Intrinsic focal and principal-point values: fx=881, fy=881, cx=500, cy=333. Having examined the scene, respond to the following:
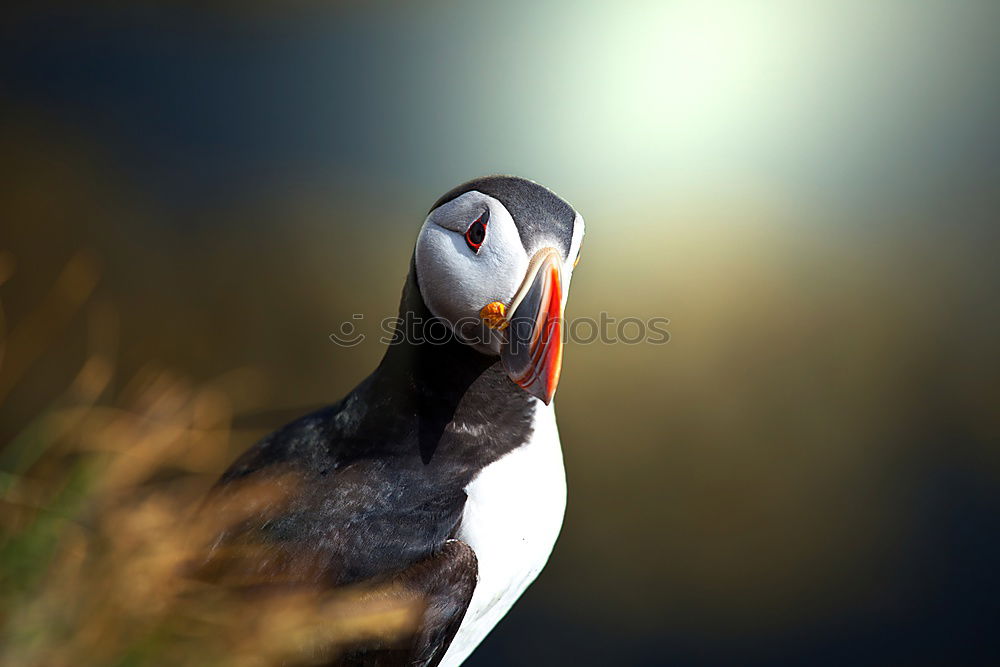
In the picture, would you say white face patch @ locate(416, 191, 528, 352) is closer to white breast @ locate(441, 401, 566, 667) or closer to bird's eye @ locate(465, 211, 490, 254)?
bird's eye @ locate(465, 211, 490, 254)

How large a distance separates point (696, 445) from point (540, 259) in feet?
4.75

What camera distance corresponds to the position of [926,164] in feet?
6.78

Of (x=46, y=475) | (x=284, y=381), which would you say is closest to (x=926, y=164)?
(x=284, y=381)

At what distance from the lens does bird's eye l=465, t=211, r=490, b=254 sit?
91 cm

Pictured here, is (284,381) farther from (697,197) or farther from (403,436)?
(403,436)

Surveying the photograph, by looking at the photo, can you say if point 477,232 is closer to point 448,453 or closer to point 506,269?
point 506,269

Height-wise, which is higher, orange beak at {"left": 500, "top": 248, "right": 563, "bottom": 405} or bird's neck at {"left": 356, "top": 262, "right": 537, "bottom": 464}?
orange beak at {"left": 500, "top": 248, "right": 563, "bottom": 405}

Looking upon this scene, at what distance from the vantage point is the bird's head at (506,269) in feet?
2.86

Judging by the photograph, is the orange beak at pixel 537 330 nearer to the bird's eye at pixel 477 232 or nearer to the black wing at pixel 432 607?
the bird's eye at pixel 477 232

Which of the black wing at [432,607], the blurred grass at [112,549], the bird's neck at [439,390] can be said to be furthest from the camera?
the bird's neck at [439,390]

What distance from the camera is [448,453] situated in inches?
38.4

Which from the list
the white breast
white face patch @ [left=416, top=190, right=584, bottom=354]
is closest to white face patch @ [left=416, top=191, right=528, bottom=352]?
white face patch @ [left=416, top=190, right=584, bottom=354]

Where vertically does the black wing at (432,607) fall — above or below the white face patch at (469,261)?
below

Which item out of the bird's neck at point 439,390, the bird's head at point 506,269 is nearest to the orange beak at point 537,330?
the bird's head at point 506,269
